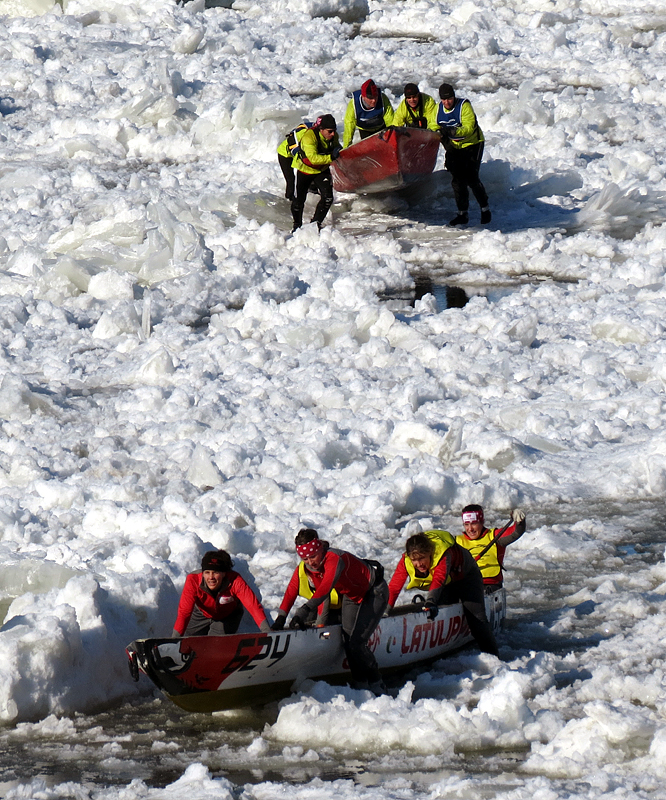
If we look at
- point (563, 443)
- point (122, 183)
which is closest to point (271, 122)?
point (122, 183)

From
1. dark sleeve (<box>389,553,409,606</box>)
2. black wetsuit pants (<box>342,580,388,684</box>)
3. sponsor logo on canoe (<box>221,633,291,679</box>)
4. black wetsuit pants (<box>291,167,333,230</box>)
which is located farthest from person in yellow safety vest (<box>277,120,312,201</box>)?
sponsor logo on canoe (<box>221,633,291,679</box>)

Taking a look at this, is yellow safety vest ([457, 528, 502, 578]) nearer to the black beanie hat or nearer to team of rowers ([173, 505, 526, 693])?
team of rowers ([173, 505, 526, 693])

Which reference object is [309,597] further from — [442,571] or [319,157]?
[319,157]

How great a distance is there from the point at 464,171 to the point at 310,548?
922 centimetres

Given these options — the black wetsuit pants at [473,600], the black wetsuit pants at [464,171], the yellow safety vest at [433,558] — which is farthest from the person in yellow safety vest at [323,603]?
the black wetsuit pants at [464,171]

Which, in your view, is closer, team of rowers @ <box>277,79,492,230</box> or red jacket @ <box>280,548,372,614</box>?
red jacket @ <box>280,548,372,614</box>

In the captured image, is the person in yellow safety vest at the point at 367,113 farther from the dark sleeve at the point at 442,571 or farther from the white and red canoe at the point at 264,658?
the white and red canoe at the point at 264,658

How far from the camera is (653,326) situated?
40.4ft

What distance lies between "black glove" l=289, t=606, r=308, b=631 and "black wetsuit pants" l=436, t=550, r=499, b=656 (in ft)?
3.23

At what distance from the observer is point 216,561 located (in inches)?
249

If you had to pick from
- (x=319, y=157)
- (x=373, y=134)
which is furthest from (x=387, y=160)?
(x=319, y=157)

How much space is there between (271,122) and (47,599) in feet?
40.0

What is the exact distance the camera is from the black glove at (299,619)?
662cm

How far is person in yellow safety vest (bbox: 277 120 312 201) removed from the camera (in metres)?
13.9
